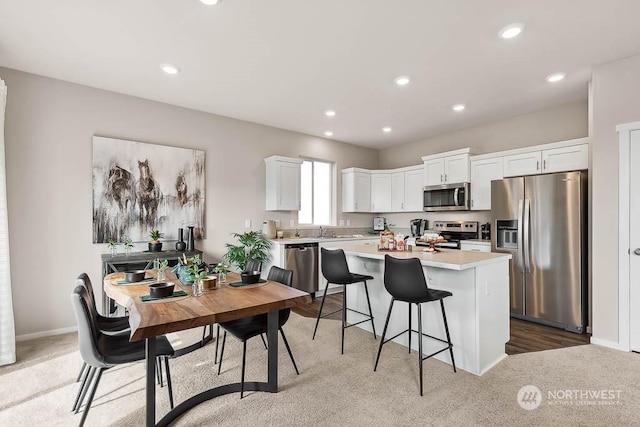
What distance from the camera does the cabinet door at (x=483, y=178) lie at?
4499mm

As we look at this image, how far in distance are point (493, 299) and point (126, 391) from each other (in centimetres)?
294

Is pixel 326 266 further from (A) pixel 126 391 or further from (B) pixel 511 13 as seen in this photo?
(B) pixel 511 13

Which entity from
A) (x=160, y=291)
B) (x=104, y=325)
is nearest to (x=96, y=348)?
(x=160, y=291)

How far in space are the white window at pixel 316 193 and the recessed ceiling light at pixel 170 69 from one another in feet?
9.36

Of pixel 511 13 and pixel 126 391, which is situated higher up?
pixel 511 13

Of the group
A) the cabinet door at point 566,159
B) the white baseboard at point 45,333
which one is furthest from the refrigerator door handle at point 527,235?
the white baseboard at point 45,333

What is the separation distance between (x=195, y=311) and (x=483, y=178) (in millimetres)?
4376

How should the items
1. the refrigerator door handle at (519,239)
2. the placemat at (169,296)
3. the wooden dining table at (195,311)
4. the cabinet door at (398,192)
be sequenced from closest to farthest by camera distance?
1. the wooden dining table at (195,311)
2. the placemat at (169,296)
3. the refrigerator door handle at (519,239)
4. the cabinet door at (398,192)

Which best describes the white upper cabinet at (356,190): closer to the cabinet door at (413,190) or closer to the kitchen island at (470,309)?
the cabinet door at (413,190)

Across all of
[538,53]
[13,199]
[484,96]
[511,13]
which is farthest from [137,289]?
[484,96]

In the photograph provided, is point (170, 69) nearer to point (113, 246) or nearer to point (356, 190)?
point (113, 246)

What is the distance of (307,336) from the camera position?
333 centimetres

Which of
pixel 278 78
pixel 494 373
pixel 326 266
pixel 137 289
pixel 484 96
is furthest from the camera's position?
pixel 484 96

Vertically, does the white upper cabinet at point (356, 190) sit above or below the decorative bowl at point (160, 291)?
above
